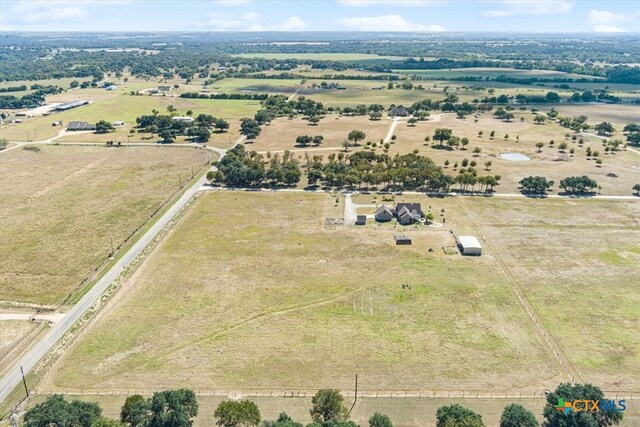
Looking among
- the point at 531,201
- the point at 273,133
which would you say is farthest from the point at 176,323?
the point at 273,133

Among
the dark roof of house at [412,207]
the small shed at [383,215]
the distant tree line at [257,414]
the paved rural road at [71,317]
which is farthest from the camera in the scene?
the dark roof of house at [412,207]

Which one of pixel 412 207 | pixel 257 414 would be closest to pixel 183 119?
pixel 412 207

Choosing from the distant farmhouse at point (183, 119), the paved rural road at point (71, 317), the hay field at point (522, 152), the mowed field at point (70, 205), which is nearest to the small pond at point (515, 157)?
the hay field at point (522, 152)

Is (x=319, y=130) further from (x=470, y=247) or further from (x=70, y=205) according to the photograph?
(x=470, y=247)

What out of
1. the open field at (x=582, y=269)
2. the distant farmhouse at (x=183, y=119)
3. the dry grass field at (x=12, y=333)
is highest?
the distant farmhouse at (x=183, y=119)

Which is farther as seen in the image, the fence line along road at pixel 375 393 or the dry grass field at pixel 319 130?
the dry grass field at pixel 319 130

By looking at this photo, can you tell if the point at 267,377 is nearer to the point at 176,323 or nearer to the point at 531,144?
the point at 176,323

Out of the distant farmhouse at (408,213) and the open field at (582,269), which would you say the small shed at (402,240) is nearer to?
the distant farmhouse at (408,213)
